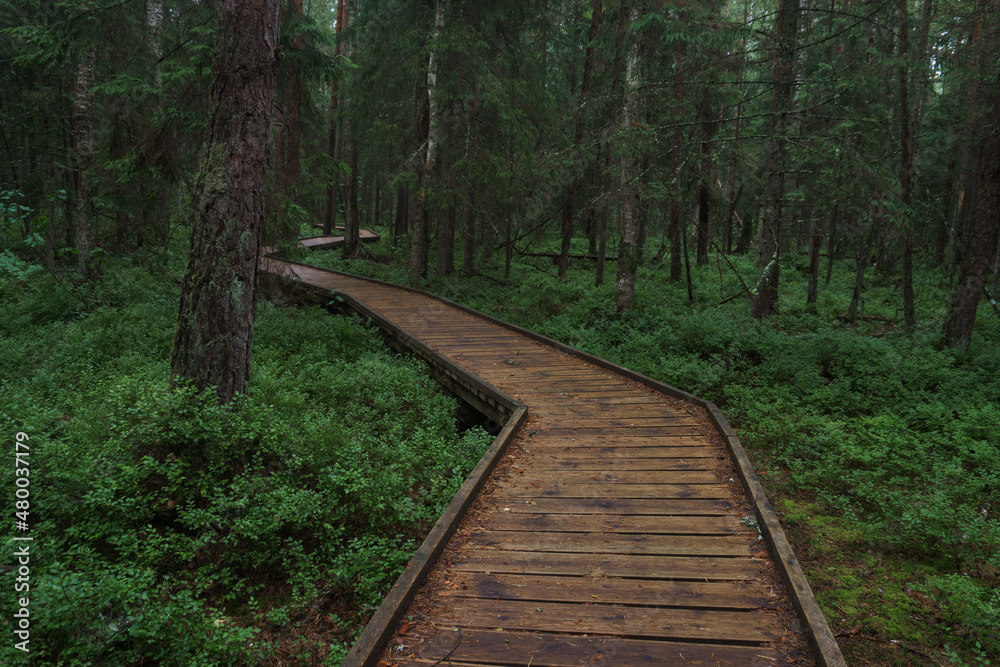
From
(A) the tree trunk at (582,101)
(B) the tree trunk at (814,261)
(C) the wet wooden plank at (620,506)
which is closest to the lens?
(C) the wet wooden plank at (620,506)

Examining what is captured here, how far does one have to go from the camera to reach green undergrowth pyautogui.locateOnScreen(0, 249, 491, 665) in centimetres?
323

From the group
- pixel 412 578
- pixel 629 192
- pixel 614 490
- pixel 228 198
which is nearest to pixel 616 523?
pixel 614 490

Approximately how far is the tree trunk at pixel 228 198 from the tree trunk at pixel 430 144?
9.65 metres

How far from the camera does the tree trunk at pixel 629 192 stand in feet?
37.8

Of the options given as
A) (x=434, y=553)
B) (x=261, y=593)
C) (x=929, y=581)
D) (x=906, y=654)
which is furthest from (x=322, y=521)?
(x=929, y=581)

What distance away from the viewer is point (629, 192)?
11.6 metres

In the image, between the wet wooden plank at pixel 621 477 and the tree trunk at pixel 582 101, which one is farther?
the tree trunk at pixel 582 101

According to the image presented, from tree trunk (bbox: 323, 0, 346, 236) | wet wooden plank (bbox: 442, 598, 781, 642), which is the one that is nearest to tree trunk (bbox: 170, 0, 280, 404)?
wet wooden plank (bbox: 442, 598, 781, 642)

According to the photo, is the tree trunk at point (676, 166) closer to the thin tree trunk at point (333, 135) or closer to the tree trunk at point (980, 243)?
the tree trunk at point (980, 243)

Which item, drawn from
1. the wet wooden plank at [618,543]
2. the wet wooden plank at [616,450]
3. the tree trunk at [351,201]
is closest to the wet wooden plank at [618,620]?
the wet wooden plank at [618,543]

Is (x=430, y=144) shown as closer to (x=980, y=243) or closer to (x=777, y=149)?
(x=777, y=149)

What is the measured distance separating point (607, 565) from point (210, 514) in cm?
333

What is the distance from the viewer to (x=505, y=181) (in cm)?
1603

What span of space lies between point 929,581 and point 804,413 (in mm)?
3606
